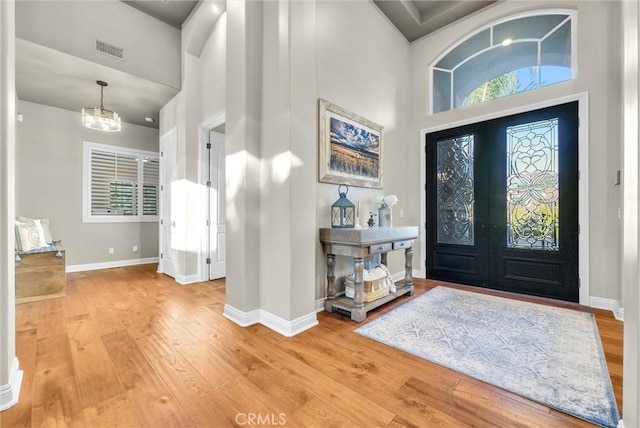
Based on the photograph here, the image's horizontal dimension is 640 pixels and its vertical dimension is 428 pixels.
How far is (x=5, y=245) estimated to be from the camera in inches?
56.4

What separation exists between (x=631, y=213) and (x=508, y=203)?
2735 millimetres

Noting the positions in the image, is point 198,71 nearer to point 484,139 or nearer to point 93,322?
point 93,322

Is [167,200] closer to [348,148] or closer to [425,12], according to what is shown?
[348,148]

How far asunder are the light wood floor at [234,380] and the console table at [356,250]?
7.9 inches

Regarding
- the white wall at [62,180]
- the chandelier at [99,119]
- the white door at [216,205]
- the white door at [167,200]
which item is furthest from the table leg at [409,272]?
the white wall at [62,180]

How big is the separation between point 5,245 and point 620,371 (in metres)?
3.80

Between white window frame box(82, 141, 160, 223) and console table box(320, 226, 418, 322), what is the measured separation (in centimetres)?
481

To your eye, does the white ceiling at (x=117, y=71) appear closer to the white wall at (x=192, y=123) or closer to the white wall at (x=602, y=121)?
the white wall at (x=192, y=123)

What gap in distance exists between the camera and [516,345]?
2.16 m

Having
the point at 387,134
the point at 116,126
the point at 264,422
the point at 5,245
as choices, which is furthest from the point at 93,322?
the point at 387,134

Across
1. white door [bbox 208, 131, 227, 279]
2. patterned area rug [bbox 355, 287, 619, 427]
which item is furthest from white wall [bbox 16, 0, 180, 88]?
patterned area rug [bbox 355, 287, 619, 427]

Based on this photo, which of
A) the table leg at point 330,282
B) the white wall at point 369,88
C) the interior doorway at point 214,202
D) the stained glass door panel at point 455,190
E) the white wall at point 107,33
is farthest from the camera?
the interior doorway at point 214,202

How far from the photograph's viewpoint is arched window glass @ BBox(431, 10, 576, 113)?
3.38 m

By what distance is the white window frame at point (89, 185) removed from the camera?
16.8ft
